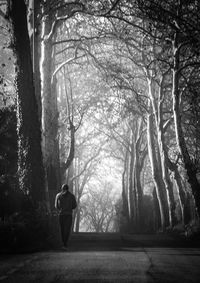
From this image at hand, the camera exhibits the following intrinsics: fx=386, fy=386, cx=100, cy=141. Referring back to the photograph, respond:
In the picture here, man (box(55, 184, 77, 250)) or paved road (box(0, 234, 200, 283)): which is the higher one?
man (box(55, 184, 77, 250))

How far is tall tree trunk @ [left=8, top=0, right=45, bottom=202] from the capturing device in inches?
436

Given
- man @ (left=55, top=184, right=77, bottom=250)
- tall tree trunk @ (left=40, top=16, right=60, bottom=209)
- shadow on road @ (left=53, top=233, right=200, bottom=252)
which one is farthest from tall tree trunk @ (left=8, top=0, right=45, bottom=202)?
tall tree trunk @ (left=40, top=16, right=60, bottom=209)

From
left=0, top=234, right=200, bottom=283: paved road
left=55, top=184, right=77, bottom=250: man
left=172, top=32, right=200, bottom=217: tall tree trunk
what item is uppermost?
left=172, top=32, right=200, bottom=217: tall tree trunk

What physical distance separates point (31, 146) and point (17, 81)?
2.07 meters

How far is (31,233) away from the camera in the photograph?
10.1 meters

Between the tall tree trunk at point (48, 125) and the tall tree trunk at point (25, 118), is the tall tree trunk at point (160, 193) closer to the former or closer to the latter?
the tall tree trunk at point (48, 125)

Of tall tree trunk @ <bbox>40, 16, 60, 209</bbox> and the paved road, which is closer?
the paved road

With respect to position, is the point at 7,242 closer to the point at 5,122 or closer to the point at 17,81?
the point at 17,81

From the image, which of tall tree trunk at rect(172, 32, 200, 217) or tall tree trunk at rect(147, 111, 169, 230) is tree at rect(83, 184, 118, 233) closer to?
tall tree trunk at rect(147, 111, 169, 230)

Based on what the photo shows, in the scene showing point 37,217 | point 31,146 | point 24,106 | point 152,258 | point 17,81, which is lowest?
point 152,258

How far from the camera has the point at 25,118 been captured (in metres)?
11.4

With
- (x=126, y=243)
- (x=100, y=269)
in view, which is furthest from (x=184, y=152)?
(x=100, y=269)

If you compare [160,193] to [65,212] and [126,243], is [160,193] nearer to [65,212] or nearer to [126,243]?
[126,243]

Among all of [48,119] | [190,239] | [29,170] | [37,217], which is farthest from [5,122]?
[190,239]
